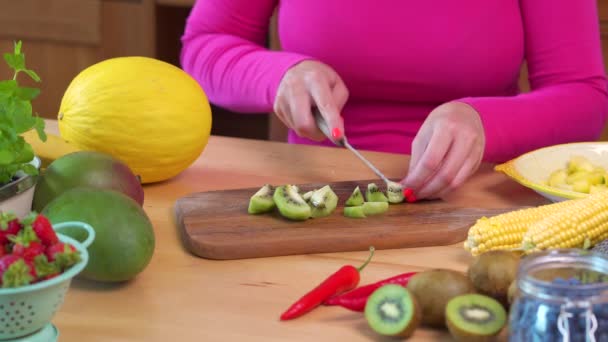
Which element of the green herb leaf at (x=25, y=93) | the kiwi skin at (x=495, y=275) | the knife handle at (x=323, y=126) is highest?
the green herb leaf at (x=25, y=93)

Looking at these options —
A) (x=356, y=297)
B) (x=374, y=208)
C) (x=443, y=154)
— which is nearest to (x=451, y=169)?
(x=443, y=154)

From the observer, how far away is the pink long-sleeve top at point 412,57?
1507mm

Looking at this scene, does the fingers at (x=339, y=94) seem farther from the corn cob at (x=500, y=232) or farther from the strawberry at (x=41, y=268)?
the strawberry at (x=41, y=268)

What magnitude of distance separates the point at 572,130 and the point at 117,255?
87cm

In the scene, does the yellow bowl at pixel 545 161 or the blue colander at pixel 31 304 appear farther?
the yellow bowl at pixel 545 161

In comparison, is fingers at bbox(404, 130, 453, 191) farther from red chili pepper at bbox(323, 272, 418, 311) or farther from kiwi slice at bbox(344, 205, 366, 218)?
red chili pepper at bbox(323, 272, 418, 311)

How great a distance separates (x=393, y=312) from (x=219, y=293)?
0.20m

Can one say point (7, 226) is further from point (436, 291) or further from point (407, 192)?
point (407, 192)

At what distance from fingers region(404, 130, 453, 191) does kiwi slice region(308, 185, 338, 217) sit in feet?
0.37

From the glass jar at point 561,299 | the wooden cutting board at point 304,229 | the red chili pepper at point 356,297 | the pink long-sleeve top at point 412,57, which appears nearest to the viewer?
the glass jar at point 561,299

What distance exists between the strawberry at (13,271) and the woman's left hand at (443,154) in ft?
2.02

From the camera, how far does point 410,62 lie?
62.7 inches

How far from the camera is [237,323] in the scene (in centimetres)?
85

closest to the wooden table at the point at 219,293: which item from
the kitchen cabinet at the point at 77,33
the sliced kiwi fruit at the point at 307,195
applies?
the sliced kiwi fruit at the point at 307,195
